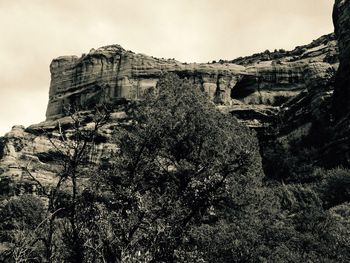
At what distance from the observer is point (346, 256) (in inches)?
1203

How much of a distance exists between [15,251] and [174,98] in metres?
29.4

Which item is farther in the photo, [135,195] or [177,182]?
[177,182]

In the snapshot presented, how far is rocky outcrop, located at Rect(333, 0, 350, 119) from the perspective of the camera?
67.3 meters

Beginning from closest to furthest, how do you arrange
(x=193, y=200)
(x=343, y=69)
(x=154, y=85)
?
(x=193, y=200)
(x=343, y=69)
(x=154, y=85)

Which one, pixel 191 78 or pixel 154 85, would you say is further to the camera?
pixel 191 78

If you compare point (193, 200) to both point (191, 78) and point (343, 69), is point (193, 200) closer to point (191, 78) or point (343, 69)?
point (343, 69)

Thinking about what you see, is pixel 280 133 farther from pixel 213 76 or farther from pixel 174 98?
pixel 174 98

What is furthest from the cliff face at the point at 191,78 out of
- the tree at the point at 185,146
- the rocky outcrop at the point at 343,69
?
the tree at the point at 185,146

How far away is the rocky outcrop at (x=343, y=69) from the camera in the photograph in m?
67.3

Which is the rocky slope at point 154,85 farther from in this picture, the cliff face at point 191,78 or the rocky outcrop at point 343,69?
the rocky outcrop at point 343,69

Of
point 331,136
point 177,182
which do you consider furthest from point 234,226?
point 331,136

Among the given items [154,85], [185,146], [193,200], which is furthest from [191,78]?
[193,200]

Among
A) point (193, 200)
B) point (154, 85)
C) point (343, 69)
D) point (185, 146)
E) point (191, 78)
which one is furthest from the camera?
point (191, 78)

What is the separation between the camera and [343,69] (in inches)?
2697
